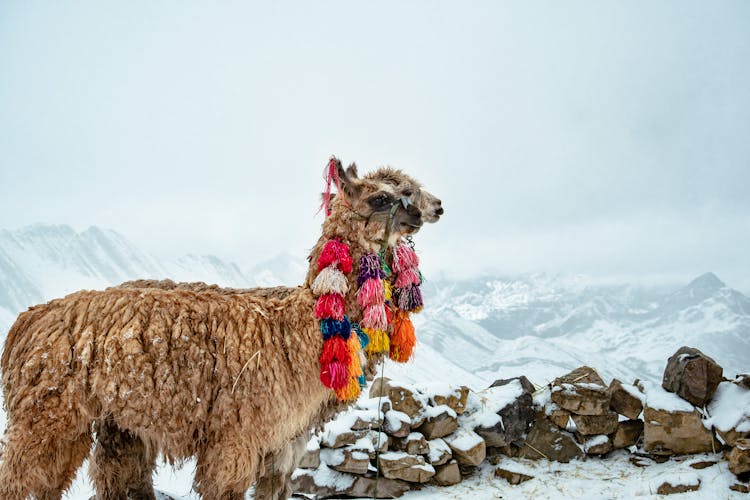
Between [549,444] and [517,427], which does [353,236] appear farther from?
[549,444]

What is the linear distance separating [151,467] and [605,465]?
13.8 ft

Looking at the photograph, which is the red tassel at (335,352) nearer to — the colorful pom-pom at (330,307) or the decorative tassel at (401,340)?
the colorful pom-pom at (330,307)

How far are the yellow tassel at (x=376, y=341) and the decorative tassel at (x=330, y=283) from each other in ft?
1.19

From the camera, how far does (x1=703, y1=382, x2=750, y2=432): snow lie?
13.9 ft

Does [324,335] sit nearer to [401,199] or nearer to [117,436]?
[401,199]

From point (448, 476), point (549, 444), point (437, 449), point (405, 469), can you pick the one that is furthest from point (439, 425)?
point (549, 444)

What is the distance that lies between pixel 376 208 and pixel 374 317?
2.27 ft

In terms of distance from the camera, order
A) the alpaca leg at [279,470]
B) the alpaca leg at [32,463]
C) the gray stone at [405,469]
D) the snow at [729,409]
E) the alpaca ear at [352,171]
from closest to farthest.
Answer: the alpaca leg at [32,463] → the alpaca leg at [279,470] → the alpaca ear at [352,171] → the snow at [729,409] → the gray stone at [405,469]

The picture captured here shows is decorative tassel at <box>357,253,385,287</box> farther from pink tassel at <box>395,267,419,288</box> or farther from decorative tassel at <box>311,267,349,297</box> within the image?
pink tassel at <box>395,267,419,288</box>

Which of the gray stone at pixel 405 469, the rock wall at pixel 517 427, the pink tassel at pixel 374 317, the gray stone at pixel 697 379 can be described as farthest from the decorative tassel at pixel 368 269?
the gray stone at pixel 697 379

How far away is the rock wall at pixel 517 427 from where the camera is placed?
4.54m

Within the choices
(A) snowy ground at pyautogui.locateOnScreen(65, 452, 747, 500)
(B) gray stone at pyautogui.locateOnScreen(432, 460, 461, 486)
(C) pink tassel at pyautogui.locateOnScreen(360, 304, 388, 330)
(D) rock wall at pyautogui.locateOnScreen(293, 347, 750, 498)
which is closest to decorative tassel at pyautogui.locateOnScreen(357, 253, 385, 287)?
(C) pink tassel at pyautogui.locateOnScreen(360, 304, 388, 330)

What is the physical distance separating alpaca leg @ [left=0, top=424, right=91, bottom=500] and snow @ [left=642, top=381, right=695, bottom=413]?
4.90 m

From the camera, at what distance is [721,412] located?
4457mm
